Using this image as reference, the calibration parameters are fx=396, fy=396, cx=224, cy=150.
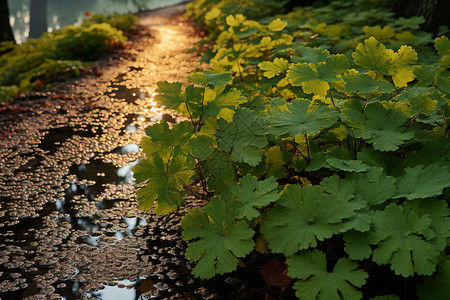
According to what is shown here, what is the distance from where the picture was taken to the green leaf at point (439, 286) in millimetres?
1416

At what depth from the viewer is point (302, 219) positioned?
5.26 feet

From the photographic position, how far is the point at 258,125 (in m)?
2.08

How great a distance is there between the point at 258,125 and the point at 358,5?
493 centimetres

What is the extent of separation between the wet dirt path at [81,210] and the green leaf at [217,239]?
313mm

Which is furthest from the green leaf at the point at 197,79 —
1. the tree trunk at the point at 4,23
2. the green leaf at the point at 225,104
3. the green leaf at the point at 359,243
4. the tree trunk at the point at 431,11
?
the tree trunk at the point at 4,23

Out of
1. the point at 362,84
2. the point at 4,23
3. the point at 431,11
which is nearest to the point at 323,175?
the point at 362,84

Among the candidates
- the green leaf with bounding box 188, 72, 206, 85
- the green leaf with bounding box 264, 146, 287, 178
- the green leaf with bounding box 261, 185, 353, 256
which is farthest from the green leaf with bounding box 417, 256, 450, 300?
the green leaf with bounding box 188, 72, 206, 85

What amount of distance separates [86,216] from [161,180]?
0.81 metres

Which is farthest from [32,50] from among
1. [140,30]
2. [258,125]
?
[258,125]

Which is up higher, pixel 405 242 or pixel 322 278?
pixel 405 242

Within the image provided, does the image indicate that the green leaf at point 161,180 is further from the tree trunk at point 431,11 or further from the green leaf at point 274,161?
Result: the tree trunk at point 431,11

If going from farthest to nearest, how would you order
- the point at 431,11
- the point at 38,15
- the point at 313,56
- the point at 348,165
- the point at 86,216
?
the point at 38,15
the point at 431,11
the point at 86,216
the point at 313,56
the point at 348,165

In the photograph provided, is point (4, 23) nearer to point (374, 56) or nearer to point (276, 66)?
point (276, 66)

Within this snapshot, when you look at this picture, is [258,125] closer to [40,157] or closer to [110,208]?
[110,208]
